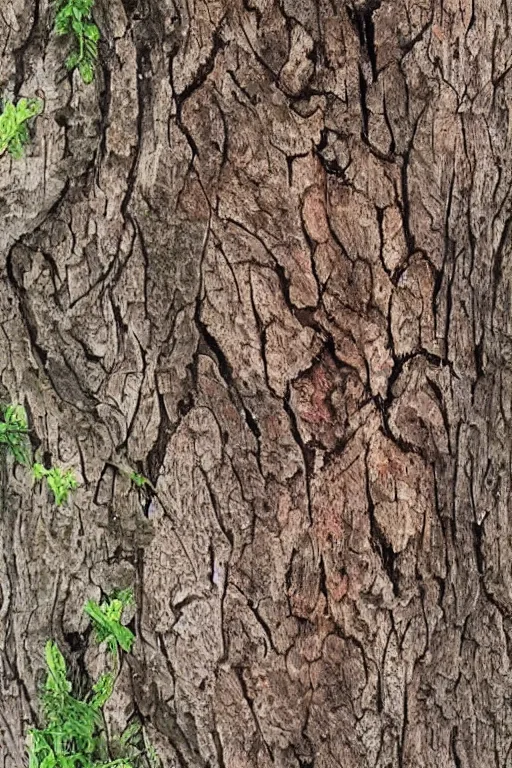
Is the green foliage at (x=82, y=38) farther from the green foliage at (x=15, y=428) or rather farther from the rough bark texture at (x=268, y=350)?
the green foliage at (x=15, y=428)

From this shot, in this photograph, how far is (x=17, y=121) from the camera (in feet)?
4.24

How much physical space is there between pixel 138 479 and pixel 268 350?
28 centimetres

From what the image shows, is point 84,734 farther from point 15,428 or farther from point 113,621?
point 15,428

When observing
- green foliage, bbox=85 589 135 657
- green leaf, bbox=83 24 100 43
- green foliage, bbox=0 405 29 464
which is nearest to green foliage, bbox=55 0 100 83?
green leaf, bbox=83 24 100 43

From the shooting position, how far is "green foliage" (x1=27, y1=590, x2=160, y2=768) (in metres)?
1.36

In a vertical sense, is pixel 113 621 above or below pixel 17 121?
below

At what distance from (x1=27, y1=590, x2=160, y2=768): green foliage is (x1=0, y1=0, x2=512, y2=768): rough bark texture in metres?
0.04

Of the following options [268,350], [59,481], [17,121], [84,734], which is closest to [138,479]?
[59,481]

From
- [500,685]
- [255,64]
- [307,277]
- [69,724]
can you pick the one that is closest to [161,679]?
[69,724]

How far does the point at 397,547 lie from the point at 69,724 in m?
0.59

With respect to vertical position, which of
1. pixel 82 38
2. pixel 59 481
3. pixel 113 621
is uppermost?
pixel 82 38

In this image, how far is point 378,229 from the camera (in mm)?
1289

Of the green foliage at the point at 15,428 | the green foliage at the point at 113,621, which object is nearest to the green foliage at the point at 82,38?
the green foliage at the point at 15,428

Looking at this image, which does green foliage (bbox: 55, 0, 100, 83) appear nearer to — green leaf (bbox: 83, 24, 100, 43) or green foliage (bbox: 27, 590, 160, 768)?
green leaf (bbox: 83, 24, 100, 43)
